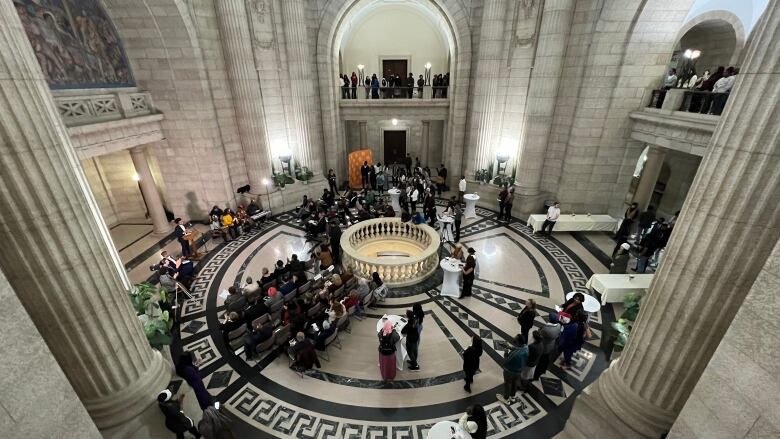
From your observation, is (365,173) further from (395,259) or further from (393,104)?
(395,259)

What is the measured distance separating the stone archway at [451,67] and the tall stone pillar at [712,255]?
507 inches

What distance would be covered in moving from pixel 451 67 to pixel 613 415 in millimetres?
14623

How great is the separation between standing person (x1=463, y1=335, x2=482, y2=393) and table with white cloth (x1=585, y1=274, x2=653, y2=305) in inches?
163

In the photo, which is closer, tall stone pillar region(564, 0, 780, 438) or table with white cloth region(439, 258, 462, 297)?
tall stone pillar region(564, 0, 780, 438)

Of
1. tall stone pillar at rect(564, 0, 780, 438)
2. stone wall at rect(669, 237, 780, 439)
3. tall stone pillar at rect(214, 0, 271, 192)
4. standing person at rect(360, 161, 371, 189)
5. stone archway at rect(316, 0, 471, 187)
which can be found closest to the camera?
stone wall at rect(669, 237, 780, 439)

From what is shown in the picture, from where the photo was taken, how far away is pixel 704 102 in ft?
29.1

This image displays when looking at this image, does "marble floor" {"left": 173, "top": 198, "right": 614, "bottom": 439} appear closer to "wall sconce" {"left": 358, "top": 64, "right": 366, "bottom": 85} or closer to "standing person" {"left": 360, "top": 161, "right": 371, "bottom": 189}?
"standing person" {"left": 360, "top": 161, "right": 371, "bottom": 189}

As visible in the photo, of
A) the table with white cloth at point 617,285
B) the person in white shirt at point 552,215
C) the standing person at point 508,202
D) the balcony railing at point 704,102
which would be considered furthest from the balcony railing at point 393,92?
the table with white cloth at point 617,285

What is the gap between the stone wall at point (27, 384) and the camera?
2518 mm

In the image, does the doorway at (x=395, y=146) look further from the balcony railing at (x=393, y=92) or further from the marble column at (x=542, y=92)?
the marble column at (x=542, y=92)

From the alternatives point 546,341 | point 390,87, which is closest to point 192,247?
point 546,341

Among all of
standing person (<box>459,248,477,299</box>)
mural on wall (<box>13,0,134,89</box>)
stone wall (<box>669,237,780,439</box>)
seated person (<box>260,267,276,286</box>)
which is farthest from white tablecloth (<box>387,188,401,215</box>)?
stone wall (<box>669,237,780,439</box>)

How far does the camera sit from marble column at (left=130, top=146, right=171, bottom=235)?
1124 centimetres

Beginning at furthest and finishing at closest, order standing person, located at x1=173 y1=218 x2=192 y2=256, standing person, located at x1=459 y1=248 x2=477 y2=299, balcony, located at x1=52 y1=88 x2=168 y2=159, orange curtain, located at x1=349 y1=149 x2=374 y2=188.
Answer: orange curtain, located at x1=349 y1=149 x2=374 y2=188
standing person, located at x1=173 y1=218 x2=192 y2=256
balcony, located at x1=52 y1=88 x2=168 y2=159
standing person, located at x1=459 y1=248 x2=477 y2=299
